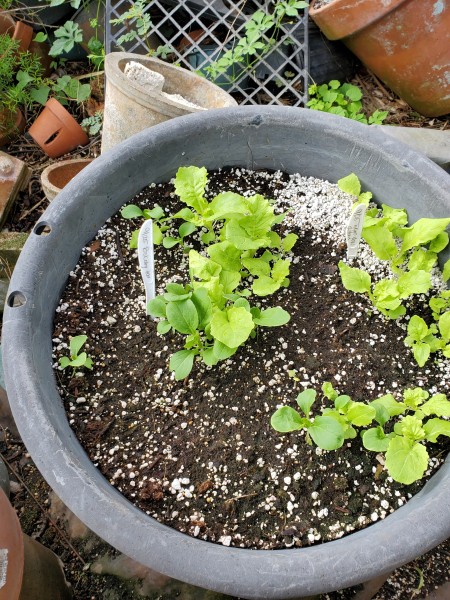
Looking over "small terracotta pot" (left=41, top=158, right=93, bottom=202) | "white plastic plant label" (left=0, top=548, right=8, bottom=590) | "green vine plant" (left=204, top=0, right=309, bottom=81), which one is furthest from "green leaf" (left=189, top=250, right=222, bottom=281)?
"green vine plant" (left=204, top=0, right=309, bottom=81)

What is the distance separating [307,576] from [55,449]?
424 millimetres

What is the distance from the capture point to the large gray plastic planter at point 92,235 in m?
0.77

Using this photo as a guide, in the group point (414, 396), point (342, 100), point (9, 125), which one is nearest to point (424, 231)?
point (414, 396)

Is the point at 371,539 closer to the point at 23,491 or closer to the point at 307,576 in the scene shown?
the point at 307,576

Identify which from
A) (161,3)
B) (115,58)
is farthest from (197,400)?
(161,3)

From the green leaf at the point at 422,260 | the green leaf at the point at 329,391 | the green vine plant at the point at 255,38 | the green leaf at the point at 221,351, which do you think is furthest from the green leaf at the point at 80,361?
the green vine plant at the point at 255,38

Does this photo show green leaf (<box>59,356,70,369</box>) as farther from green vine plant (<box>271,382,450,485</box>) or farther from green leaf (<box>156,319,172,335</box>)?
green vine plant (<box>271,382,450,485</box>)

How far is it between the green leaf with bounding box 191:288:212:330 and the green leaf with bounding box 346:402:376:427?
313mm

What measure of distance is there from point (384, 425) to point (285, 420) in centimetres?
23

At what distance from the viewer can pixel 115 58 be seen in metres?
1.47

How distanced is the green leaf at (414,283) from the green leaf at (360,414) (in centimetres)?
27

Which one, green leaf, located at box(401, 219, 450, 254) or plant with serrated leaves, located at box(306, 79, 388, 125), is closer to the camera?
green leaf, located at box(401, 219, 450, 254)

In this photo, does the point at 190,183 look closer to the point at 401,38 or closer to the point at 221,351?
the point at 221,351

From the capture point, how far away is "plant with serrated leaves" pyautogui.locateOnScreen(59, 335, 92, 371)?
3.40ft
